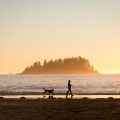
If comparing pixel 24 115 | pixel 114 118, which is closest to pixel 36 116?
pixel 24 115

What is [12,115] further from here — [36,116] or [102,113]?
[102,113]

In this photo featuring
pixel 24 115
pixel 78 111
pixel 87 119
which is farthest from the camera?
pixel 78 111

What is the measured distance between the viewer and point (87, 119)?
90.8ft

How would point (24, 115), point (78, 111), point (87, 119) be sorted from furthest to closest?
point (78, 111), point (24, 115), point (87, 119)

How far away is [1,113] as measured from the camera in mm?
30984

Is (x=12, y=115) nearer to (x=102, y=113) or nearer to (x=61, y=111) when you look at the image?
(x=61, y=111)

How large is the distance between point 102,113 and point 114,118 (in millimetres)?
3009

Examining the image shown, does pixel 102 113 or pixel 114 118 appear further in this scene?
pixel 102 113

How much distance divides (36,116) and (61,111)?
11.9 ft

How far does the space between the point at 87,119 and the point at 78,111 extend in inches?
185

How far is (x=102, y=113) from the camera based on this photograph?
30797mm

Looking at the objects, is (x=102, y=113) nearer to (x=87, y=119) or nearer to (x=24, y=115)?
(x=87, y=119)

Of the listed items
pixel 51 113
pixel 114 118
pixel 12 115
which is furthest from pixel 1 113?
pixel 114 118

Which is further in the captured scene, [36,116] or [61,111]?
[61,111]
